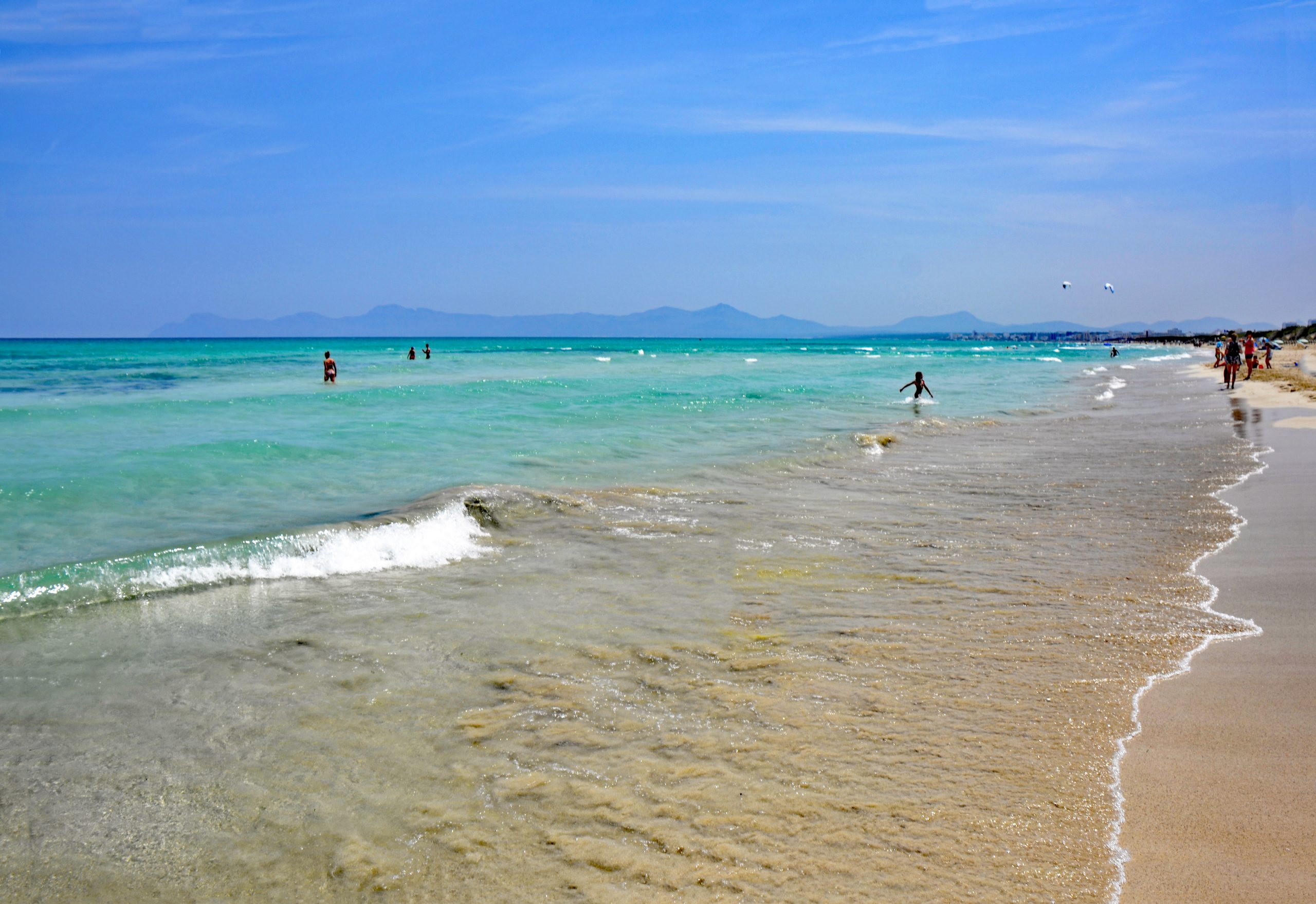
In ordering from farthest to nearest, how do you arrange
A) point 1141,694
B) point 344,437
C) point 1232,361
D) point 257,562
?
point 1232,361 → point 344,437 → point 257,562 → point 1141,694

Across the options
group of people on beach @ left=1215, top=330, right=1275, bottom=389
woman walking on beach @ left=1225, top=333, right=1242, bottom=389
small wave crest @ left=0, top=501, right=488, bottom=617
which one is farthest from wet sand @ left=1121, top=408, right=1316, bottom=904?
group of people on beach @ left=1215, top=330, right=1275, bottom=389

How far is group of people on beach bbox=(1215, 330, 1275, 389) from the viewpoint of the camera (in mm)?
30141

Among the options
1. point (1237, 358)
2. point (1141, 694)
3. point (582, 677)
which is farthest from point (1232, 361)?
point (582, 677)

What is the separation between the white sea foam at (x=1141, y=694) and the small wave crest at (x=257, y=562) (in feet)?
18.1

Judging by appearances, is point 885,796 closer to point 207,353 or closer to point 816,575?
point 816,575

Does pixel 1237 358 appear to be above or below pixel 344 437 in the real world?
above

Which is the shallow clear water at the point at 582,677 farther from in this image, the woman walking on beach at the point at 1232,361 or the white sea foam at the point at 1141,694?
the woman walking on beach at the point at 1232,361

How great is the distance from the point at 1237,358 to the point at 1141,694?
1281 inches

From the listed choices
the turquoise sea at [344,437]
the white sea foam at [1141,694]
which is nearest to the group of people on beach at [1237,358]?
the turquoise sea at [344,437]

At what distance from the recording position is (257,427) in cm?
1770

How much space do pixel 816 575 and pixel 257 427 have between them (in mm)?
15049

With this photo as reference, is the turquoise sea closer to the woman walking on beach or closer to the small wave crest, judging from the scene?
the small wave crest

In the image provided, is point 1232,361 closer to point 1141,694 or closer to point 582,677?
point 1141,694

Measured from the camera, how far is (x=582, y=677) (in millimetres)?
4699
